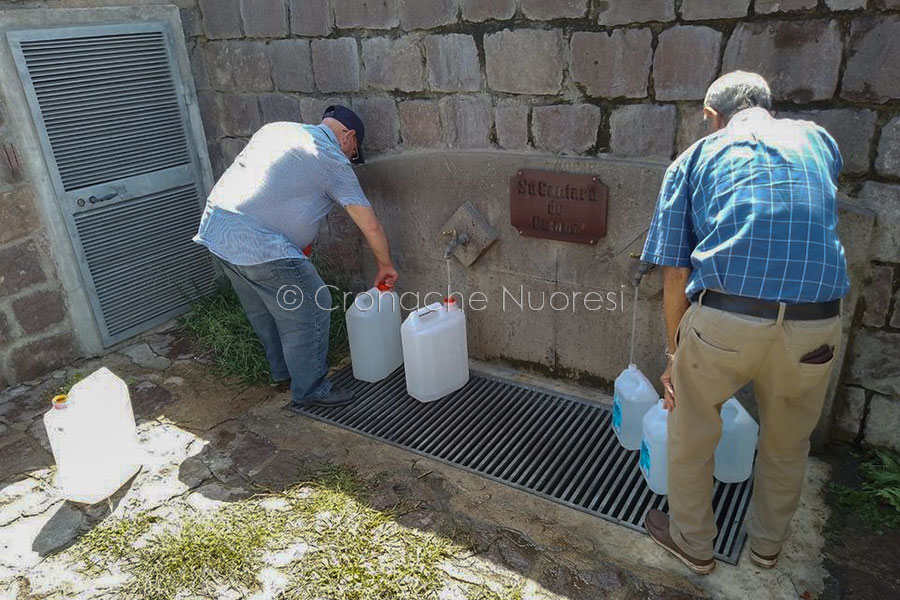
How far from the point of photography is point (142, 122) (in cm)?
477

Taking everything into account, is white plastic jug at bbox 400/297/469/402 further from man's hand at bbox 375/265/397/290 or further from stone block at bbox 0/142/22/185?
stone block at bbox 0/142/22/185

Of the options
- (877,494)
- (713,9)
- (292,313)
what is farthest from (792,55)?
(292,313)

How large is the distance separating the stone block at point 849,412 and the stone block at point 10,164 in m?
5.05

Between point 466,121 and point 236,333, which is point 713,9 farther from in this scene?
point 236,333

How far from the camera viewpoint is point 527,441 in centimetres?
372

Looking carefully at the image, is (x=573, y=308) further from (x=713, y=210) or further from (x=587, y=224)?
(x=713, y=210)

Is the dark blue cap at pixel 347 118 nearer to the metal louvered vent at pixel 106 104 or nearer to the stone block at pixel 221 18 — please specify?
the stone block at pixel 221 18

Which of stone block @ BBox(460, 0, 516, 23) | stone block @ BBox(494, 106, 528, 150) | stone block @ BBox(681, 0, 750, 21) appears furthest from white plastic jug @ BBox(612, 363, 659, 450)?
stone block @ BBox(460, 0, 516, 23)

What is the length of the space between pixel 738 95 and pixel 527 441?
2129 mm

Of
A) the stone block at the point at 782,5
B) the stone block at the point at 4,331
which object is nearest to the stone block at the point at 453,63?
the stone block at the point at 782,5

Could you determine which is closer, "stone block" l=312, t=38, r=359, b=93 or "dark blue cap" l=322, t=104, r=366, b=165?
"dark blue cap" l=322, t=104, r=366, b=165

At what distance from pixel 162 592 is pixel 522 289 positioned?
2.54 m

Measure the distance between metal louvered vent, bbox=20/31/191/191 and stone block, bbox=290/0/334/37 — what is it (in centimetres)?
119

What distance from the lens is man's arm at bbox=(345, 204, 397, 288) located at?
3785 mm
